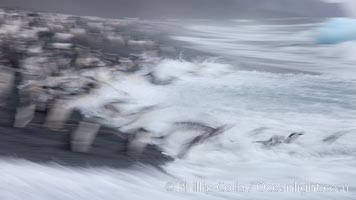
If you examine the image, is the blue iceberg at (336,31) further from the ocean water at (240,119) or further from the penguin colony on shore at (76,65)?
the penguin colony on shore at (76,65)

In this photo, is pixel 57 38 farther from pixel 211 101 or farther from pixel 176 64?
pixel 211 101

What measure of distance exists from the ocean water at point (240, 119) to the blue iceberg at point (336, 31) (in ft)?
0.07

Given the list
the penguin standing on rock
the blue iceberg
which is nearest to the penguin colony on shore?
the penguin standing on rock

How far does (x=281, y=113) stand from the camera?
0.88 metres

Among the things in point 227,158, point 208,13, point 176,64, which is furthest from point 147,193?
point 208,13

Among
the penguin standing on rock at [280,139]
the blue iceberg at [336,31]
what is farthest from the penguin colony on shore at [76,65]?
the blue iceberg at [336,31]

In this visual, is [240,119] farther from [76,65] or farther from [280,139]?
[76,65]

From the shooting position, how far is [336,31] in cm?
117

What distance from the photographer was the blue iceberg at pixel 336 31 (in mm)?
1139

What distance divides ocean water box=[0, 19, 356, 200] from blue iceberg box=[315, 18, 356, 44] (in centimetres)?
2

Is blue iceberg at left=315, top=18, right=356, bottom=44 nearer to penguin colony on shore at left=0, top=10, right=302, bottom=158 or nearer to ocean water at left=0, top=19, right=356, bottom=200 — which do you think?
ocean water at left=0, top=19, right=356, bottom=200

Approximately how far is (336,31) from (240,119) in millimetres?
509

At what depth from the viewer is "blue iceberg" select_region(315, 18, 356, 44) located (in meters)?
1.14

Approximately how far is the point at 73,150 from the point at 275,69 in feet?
1.96
